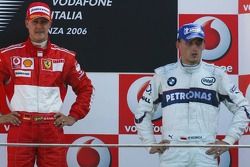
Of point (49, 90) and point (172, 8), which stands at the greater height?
point (172, 8)

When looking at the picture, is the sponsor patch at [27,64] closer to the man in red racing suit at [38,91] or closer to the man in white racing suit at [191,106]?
the man in red racing suit at [38,91]

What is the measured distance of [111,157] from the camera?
513cm

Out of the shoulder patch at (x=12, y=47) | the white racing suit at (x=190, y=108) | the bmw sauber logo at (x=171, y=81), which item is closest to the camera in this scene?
the white racing suit at (x=190, y=108)

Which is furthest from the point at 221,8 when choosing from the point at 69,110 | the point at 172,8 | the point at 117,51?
the point at 69,110

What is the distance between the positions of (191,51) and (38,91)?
0.90 metres

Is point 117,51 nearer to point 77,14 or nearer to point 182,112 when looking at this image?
point 77,14

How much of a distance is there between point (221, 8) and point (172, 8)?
31 centimetres

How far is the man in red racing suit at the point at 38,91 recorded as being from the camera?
4.59 metres

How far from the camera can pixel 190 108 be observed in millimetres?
4387

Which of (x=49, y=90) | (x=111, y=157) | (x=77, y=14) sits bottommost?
(x=111, y=157)

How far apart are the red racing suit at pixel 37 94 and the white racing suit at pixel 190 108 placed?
0.49 meters

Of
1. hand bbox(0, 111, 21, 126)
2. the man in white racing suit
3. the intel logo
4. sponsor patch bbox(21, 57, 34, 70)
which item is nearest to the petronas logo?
sponsor patch bbox(21, 57, 34, 70)

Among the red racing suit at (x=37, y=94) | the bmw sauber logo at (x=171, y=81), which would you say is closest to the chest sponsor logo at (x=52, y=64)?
the red racing suit at (x=37, y=94)

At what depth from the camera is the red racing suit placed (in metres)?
4.59
